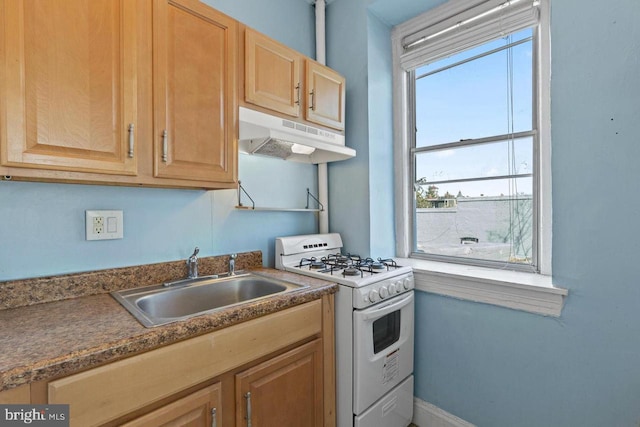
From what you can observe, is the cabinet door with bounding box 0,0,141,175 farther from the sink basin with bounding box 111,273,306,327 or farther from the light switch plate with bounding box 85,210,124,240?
the sink basin with bounding box 111,273,306,327

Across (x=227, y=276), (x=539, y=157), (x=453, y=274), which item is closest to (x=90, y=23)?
(x=227, y=276)

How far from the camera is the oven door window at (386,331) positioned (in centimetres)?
155

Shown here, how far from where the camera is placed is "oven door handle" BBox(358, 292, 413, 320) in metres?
1.43

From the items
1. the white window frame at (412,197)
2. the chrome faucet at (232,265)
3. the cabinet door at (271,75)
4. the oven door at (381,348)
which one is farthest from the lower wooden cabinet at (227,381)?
the cabinet door at (271,75)

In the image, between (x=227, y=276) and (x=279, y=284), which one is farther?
(x=227, y=276)

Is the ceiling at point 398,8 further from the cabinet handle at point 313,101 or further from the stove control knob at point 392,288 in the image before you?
the stove control knob at point 392,288

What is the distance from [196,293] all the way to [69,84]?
980mm

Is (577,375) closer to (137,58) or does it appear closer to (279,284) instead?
(279,284)

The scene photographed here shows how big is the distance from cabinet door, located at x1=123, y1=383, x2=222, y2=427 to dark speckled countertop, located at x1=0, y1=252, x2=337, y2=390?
0.20 m

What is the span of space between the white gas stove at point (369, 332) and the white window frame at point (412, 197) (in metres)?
0.28

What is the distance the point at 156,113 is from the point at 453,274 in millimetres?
1641

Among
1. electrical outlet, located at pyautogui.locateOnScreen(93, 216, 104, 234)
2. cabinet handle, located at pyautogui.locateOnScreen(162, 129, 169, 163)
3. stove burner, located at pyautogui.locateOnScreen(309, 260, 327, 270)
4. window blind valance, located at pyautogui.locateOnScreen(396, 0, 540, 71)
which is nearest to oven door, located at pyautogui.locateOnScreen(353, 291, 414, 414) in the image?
stove burner, located at pyautogui.locateOnScreen(309, 260, 327, 270)

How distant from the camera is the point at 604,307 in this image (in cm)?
122

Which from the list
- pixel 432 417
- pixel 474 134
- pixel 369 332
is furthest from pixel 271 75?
pixel 432 417
